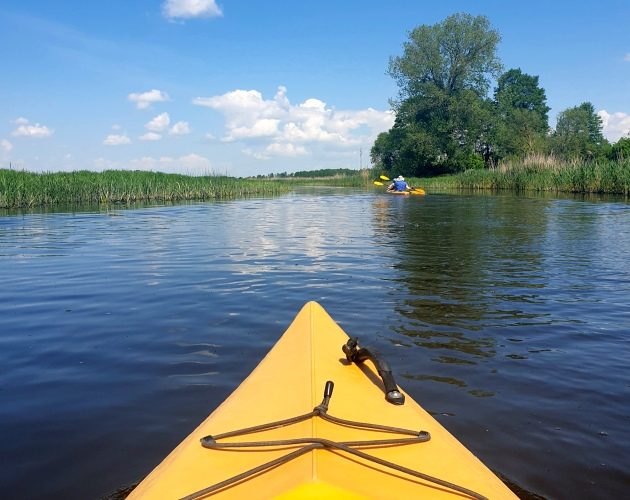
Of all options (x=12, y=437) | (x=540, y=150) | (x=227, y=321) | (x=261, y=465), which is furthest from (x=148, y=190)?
(x=540, y=150)

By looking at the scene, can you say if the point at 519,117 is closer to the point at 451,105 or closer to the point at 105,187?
the point at 451,105

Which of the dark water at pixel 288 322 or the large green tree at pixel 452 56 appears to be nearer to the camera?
the dark water at pixel 288 322

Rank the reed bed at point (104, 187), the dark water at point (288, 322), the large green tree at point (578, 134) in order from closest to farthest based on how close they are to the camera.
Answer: the dark water at point (288, 322) < the reed bed at point (104, 187) < the large green tree at point (578, 134)

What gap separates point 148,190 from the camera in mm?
29391

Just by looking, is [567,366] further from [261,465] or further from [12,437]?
[12,437]

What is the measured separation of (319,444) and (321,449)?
0.06 feet

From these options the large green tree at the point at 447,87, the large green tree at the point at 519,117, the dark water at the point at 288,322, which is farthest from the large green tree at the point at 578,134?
the dark water at the point at 288,322

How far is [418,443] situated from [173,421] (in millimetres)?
1883

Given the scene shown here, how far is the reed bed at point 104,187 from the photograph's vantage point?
76.7 feet

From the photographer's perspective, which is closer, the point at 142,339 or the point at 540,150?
the point at 142,339

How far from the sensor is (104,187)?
2684cm

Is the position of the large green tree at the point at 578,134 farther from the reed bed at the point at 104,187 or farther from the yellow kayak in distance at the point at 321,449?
the yellow kayak in distance at the point at 321,449

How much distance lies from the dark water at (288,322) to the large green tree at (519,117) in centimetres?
4685

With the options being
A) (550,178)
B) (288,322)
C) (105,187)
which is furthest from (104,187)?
(550,178)
